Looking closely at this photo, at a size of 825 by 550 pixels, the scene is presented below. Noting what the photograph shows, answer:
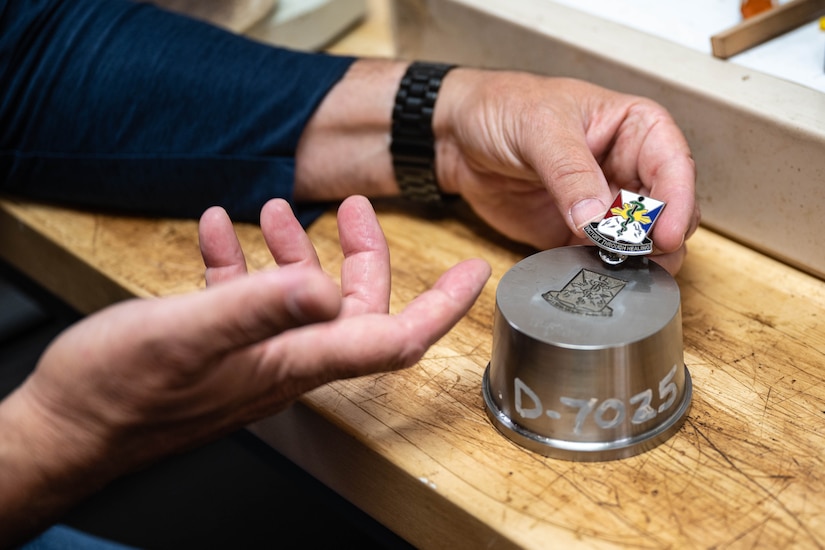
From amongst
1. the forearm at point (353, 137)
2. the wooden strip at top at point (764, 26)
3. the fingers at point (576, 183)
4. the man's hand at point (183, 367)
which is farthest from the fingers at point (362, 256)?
the wooden strip at top at point (764, 26)

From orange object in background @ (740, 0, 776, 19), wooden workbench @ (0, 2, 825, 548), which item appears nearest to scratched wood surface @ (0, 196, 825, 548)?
wooden workbench @ (0, 2, 825, 548)

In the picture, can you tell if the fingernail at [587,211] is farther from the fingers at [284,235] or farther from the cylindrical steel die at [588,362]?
the fingers at [284,235]

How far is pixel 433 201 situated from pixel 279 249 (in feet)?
0.92

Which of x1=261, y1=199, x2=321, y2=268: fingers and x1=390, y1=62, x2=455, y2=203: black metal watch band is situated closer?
x1=261, y1=199, x2=321, y2=268: fingers

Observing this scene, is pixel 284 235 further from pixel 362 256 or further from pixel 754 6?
pixel 754 6

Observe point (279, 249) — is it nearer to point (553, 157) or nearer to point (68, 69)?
point (553, 157)

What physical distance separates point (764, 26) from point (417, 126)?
382 mm

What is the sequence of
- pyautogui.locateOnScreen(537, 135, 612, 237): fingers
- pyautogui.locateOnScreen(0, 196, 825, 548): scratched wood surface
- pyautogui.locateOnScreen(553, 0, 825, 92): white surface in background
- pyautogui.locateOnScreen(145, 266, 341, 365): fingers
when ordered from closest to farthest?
pyautogui.locateOnScreen(145, 266, 341, 365): fingers, pyautogui.locateOnScreen(0, 196, 825, 548): scratched wood surface, pyautogui.locateOnScreen(537, 135, 612, 237): fingers, pyautogui.locateOnScreen(553, 0, 825, 92): white surface in background

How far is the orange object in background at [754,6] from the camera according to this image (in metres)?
0.92

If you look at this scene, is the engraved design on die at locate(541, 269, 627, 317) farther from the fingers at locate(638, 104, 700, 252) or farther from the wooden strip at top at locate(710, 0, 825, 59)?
the wooden strip at top at locate(710, 0, 825, 59)

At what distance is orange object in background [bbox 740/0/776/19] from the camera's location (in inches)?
36.2

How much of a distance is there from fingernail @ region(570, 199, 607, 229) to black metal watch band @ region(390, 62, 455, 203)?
27 cm

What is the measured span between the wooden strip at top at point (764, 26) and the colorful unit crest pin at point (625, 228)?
28 centimetres

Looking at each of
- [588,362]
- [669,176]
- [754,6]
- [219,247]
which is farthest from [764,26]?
[219,247]
